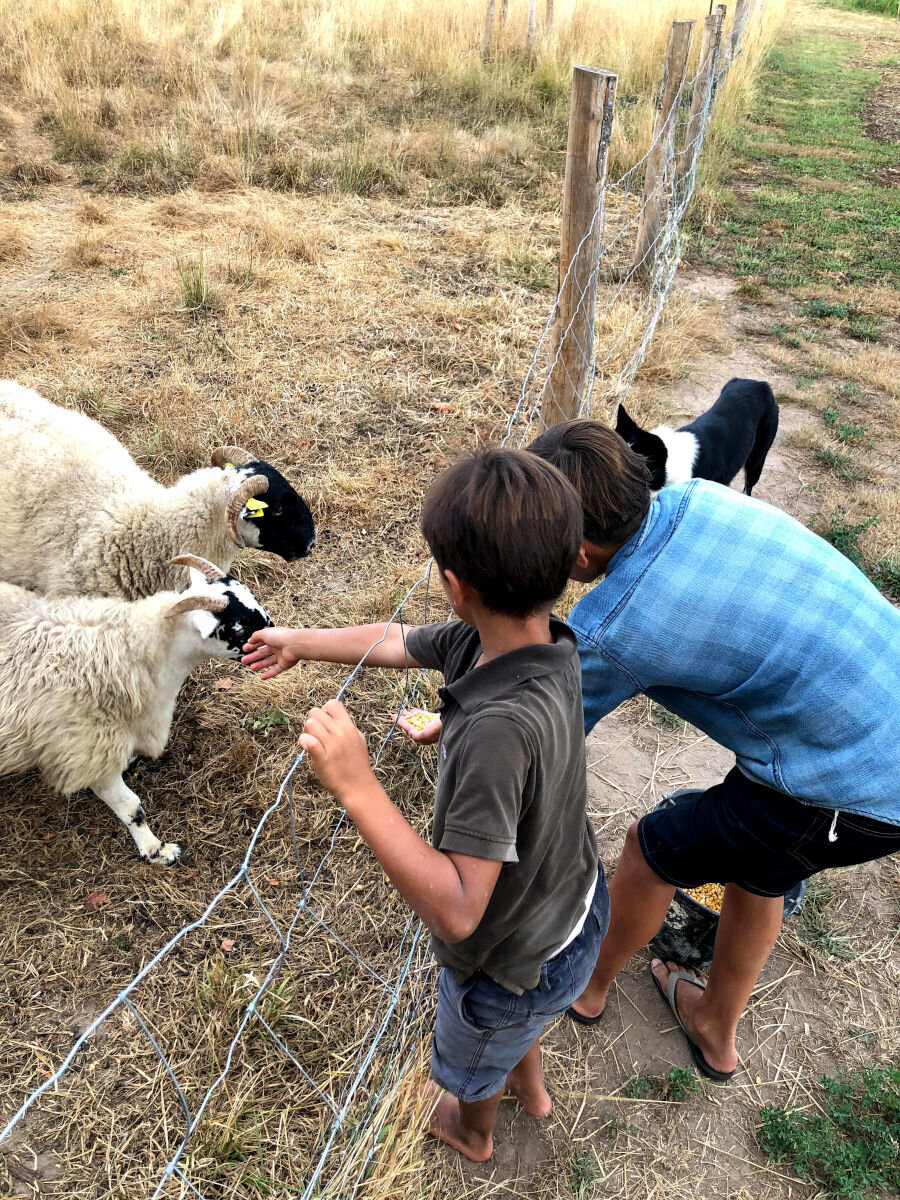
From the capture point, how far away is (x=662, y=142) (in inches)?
281

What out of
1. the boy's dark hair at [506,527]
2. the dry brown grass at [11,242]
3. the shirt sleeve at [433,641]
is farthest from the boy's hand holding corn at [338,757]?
the dry brown grass at [11,242]

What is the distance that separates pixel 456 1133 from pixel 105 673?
197 cm

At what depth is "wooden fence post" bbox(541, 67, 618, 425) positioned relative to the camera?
3074mm

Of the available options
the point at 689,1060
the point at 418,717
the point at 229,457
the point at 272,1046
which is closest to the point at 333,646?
the point at 418,717

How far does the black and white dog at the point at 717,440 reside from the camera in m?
3.47

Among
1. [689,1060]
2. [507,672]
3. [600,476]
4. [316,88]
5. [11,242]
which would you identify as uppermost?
[316,88]

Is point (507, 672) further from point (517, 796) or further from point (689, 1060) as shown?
point (689, 1060)

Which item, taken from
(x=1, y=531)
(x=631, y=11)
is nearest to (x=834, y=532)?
(x=1, y=531)

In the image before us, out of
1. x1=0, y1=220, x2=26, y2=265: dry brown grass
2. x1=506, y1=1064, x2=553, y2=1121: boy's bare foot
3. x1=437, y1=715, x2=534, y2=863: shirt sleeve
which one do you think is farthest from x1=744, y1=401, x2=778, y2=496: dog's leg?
x1=0, y1=220, x2=26, y2=265: dry brown grass

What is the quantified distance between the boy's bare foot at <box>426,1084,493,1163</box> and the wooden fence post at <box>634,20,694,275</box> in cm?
602

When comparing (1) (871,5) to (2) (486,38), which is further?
(1) (871,5)

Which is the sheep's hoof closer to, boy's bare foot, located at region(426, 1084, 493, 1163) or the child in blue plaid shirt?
boy's bare foot, located at region(426, 1084, 493, 1163)

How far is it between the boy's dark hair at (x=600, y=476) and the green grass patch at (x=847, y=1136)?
1.88 metres

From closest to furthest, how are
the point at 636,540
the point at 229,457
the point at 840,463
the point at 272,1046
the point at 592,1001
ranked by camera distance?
the point at 636,540 < the point at 272,1046 < the point at 592,1001 < the point at 229,457 < the point at 840,463
